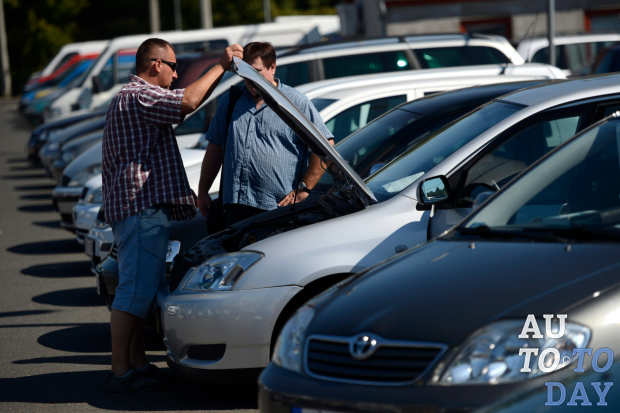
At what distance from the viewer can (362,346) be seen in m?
2.55

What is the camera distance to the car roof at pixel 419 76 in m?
6.98

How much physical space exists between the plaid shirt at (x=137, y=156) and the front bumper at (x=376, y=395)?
188cm

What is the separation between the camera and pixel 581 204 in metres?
3.15

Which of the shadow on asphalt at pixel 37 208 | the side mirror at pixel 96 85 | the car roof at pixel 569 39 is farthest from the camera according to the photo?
the side mirror at pixel 96 85

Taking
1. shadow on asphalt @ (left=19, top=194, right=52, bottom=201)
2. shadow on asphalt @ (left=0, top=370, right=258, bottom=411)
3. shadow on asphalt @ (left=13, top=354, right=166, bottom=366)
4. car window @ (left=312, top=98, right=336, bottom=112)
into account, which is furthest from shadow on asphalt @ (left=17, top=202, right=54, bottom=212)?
shadow on asphalt @ (left=0, top=370, right=258, bottom=411)

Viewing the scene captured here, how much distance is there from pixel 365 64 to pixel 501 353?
7.10 metres

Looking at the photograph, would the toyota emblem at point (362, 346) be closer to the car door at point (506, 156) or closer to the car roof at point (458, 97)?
the car door at point (506, 156)

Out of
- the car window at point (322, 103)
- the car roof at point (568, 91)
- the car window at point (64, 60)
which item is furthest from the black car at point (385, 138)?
the car window at point (64, 60)

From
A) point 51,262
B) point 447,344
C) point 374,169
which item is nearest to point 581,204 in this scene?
point 447,344

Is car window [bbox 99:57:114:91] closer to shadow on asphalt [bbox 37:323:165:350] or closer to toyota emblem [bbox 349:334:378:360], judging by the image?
shadow on asphalt [bbox 37:323:165:350]

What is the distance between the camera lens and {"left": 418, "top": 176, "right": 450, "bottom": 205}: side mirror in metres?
3.75

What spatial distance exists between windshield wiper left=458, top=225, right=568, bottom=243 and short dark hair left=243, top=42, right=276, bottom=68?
2411 mm

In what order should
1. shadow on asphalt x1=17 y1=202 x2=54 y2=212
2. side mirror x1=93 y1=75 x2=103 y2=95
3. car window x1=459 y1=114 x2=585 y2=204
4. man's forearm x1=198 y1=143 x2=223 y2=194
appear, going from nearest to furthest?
1. car window x1=459 y1=114 x2=585 y2=204
2. man's forearm x1=198 y1=143 x2=223 y2=194
3. shadow on asphalt x1=17 y1=202 x2=54 y2=212
4. side mirror x1=93 y1=75 x2=103 y2=95

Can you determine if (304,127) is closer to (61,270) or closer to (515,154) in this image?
(515,154)
